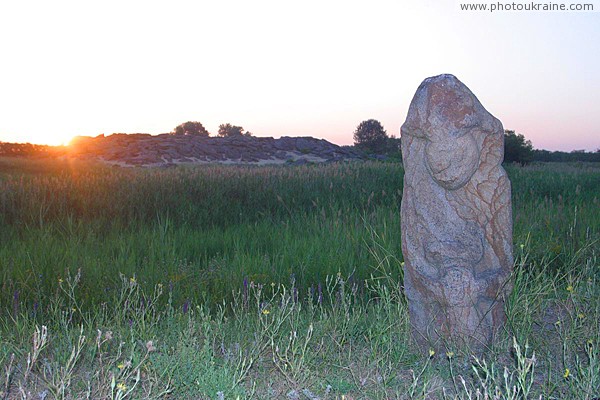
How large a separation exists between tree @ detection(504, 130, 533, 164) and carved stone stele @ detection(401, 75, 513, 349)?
25144mm

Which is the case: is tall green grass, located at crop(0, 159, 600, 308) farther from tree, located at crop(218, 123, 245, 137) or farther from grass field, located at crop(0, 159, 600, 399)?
tree, located at crop(218, 123, 245, 137)

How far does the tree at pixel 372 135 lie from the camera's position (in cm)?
4234

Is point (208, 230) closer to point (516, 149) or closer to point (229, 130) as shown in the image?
point (516, 149)

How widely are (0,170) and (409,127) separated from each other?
20.5 m

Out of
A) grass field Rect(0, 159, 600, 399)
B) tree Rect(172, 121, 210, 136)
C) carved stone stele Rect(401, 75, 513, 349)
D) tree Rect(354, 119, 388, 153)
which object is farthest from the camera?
tree Rect(172, 121, 210, 136)

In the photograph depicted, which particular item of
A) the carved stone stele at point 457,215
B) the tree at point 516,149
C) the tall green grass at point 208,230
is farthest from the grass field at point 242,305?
the tree at point 516,149

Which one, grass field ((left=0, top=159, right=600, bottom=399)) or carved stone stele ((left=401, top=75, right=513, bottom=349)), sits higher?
carved stone stele ((left=401, top=75, right=513, bottom=349))

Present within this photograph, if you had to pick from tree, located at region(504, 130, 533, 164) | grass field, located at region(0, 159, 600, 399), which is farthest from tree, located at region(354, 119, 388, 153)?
grass field, located at region(0, 159, 600, 399)

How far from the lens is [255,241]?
7715 mm

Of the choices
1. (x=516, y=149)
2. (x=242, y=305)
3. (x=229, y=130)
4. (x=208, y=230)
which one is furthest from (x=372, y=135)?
(x=242, y=305)

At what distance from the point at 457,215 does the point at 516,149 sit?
25996 millimetres

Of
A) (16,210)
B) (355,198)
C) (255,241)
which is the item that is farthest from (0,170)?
(255,241)

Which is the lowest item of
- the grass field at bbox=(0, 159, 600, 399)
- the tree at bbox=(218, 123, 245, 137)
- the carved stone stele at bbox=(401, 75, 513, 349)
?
the grass field at bbox=(0, 159, 600, 399)

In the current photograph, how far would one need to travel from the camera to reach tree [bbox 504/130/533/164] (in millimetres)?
28047
